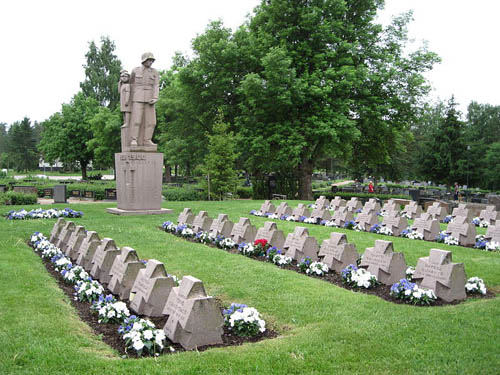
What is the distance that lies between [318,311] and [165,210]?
1215cm

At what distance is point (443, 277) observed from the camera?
7145 mm

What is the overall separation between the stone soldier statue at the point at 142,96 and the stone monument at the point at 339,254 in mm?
10471

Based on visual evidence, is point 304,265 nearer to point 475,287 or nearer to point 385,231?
point 475,287

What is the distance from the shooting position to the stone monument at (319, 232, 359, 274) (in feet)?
28.7

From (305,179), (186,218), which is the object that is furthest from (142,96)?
(305,179)

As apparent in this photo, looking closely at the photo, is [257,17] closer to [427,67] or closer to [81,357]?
[427,67]

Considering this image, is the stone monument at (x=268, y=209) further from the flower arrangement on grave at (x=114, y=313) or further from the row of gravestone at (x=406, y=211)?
the flower arrangement on grave at (x=114, y=313)

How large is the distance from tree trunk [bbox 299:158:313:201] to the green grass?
19909mm

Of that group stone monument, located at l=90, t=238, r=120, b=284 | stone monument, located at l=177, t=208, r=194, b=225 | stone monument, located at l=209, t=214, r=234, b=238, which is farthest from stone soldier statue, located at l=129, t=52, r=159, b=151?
stone monument, located at l=90, t=238, r=120, b=284

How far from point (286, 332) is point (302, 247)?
4.08 meters

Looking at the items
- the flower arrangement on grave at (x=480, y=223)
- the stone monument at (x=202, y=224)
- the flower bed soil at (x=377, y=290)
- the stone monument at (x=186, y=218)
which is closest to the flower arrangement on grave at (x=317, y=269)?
the flower bed soil at (x=377, y=290)

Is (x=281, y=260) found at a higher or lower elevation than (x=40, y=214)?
lower

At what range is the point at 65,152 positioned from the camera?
172ft

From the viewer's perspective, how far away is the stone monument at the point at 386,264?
788 centimetres
